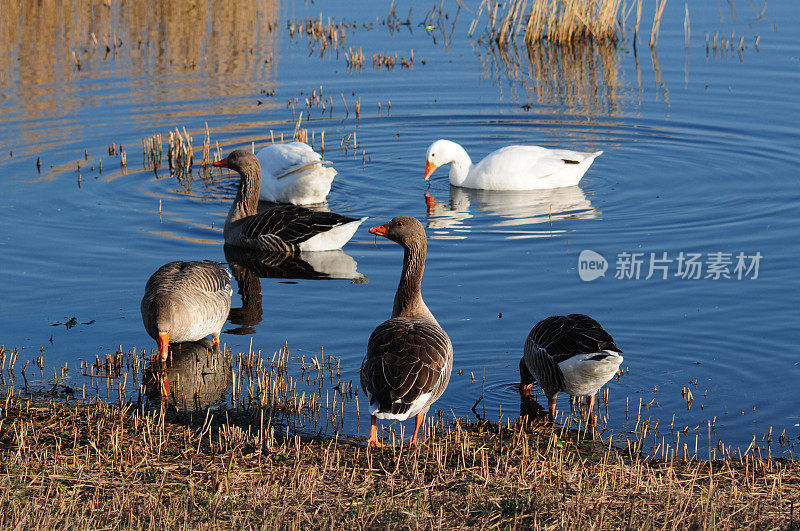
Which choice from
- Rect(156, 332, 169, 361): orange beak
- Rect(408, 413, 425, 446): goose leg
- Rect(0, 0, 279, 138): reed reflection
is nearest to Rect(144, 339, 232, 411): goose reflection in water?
Rect(156, 332, 169, 361): orange beak

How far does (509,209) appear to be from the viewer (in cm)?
1487

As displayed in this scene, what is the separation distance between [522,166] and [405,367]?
28.0 feet

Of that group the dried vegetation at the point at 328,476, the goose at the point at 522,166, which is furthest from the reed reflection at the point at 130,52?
the dried vegetation at the point at 328,476

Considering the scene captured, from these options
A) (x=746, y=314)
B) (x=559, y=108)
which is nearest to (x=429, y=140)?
(x=559, y=108)

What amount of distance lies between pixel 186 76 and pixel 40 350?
1437cm

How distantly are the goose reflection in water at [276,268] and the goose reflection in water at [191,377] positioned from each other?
126 cm

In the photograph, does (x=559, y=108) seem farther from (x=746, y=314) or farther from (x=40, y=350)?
(x=40, y=350)

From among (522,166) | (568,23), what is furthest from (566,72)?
(522,166)

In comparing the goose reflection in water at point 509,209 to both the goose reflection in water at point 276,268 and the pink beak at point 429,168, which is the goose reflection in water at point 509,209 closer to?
the pink beak at point 429,168

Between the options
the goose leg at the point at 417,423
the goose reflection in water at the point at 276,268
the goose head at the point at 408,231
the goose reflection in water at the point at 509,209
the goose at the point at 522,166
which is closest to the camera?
the goose leg at the point at 417,423

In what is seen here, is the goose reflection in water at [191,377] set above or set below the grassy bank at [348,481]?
below

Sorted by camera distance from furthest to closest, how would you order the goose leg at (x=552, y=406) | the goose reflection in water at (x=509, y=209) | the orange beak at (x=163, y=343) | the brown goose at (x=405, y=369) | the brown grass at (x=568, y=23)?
the brown grass at (x=568, y=23)
the goose reflection in water at (x=509, y=209)
the orange beak at (x=163, y=343)
the goose leg at (x=552, y=406)
the brown goose at (x=405, y=369)

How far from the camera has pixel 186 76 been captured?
76.1ft

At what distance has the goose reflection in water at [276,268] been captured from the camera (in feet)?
39.0
